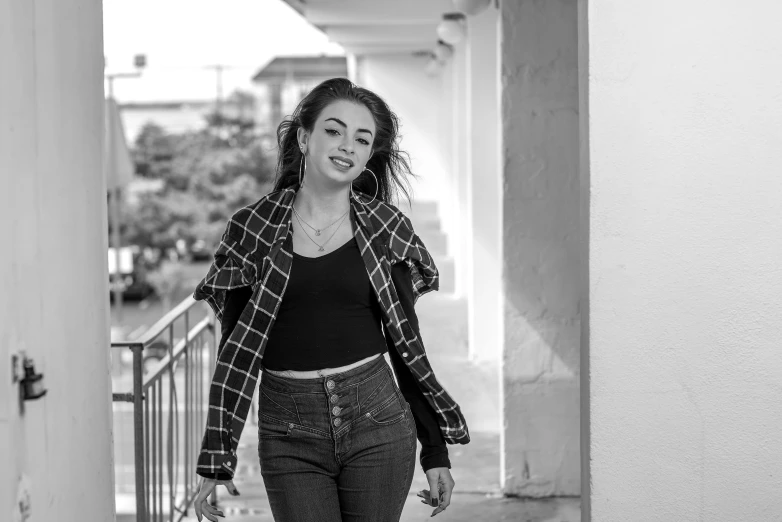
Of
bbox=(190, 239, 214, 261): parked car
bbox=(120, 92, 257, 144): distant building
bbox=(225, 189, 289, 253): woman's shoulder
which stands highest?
bbox=(120, 92, 257, 144): distant building

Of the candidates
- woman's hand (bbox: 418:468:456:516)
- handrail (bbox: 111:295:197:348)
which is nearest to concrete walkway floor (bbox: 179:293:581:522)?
handrail (bbox: 111:295:197:348)

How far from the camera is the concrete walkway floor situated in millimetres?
4227

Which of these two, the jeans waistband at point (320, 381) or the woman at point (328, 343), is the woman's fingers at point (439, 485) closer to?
the woman at point (328, 343)

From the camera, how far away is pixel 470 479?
15.5 ft

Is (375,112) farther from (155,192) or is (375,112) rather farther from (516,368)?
(155,192)

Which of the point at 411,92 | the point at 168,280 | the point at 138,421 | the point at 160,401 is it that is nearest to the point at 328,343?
the point at 138,421

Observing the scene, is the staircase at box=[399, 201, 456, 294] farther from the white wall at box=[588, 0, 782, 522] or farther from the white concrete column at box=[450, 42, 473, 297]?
the white wall at box=[588, 0, 782, 522]

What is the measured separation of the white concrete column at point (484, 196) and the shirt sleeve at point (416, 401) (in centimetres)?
524

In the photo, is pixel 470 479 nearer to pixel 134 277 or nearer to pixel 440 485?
pixel 440 485

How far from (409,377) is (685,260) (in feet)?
2.21

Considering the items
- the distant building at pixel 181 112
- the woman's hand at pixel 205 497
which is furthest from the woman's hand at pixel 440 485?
the distant building at pixel 181 112

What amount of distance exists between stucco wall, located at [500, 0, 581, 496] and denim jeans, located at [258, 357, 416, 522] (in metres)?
2.04

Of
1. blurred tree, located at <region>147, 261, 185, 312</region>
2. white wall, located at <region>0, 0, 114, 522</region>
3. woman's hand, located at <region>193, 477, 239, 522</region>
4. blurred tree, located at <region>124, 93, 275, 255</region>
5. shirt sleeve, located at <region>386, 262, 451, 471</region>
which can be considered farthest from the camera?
blurred tree, located at <region>124, 93, 275, 255</region>

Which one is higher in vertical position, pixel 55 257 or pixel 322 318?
pixel 55 257
